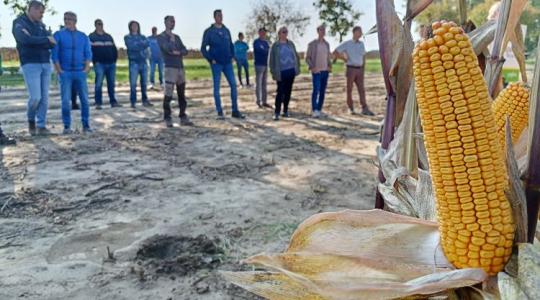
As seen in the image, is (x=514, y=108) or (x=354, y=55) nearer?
(x=514, y=108)

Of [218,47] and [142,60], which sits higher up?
[218,47]

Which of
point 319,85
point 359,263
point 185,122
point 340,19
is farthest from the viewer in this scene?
point 340,19

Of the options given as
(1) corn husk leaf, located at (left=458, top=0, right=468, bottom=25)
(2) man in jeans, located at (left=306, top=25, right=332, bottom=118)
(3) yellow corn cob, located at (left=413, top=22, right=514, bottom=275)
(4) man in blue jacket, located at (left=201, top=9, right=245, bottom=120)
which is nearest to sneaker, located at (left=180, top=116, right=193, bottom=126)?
(4) man in blue jacket, located at (left=201, top=9, right=245, bottom=120)

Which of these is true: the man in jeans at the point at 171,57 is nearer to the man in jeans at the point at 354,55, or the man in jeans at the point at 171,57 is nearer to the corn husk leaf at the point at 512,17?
the man in jeans at the point at 354,55

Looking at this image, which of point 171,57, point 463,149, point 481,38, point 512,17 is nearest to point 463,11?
point 481,38

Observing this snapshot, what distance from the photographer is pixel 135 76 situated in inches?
405

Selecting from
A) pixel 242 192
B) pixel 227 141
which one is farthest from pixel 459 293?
pixel 227 141

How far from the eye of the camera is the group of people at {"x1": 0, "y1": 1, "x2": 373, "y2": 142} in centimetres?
633

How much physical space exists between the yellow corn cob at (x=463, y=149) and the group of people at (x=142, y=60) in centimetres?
638

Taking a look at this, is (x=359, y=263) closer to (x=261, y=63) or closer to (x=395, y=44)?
(x=395, y=44)

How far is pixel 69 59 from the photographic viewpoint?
22.1ft

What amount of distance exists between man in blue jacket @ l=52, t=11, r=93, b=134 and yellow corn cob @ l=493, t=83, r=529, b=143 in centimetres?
653

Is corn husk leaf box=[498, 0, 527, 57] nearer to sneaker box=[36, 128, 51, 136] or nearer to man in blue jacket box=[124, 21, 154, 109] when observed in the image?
sneaker box=[36, 128, 51, 136]

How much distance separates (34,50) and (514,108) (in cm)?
649
